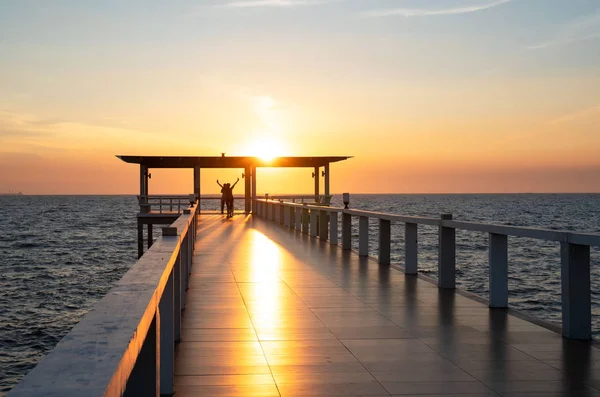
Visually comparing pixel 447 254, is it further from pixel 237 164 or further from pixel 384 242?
pixel 237 164

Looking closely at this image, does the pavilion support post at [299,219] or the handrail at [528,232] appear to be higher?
the handrail at [528,232]

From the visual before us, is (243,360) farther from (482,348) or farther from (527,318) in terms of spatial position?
(527,318)

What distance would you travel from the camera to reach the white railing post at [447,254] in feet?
34.8

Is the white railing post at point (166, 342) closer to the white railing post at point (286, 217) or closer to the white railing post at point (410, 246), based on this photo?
the white railing post at point (410, 246)

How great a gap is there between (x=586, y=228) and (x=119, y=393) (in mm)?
71120

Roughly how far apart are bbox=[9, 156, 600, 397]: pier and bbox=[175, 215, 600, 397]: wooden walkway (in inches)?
0.6

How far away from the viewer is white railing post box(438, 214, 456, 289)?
10.6 meters

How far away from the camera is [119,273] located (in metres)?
35.6

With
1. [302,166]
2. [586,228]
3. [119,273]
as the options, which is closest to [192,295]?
[119,273]

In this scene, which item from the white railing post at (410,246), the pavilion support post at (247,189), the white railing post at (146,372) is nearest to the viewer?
the white railing post at (146,372)

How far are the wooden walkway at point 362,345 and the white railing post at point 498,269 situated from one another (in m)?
0.24

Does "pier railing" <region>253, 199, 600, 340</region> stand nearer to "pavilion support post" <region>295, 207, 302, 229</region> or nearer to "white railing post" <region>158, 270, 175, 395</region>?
"white railing post" <region>158, 270, 175, 395</region>

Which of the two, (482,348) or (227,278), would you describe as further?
(227,278)

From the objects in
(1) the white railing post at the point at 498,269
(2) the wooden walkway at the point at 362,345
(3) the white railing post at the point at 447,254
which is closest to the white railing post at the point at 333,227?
→ (2) the wooden walkway at the point at 362,345
